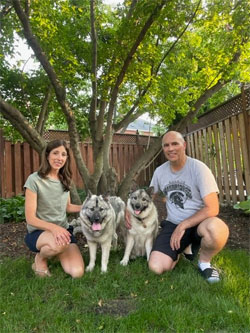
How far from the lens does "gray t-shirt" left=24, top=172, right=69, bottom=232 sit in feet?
10.4

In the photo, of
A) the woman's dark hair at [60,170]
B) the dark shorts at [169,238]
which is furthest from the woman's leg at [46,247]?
the dark shorts at [169,238]

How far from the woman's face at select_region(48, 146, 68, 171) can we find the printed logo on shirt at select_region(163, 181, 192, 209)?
1.20 metres

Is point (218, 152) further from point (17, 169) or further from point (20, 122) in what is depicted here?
point (17, 169)

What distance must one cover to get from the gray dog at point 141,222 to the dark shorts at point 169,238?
0.24m

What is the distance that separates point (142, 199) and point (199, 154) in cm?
461

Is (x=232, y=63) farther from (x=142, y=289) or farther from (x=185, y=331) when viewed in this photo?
(x=185, y=331)

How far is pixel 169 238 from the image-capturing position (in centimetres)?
331

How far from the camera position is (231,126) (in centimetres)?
598

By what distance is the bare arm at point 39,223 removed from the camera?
9.63 feet

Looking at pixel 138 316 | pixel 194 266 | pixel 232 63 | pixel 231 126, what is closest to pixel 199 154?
pixel 231 126

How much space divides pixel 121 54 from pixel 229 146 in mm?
2837

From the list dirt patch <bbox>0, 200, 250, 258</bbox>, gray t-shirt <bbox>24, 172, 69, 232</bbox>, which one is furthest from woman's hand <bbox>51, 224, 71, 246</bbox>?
dirt patch <bbox>0, 200, 250, 258</bbox>

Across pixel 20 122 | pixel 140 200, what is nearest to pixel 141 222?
pixel 140 200

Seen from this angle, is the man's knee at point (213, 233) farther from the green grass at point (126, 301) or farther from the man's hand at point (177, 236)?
the green grass at point (126, 301)
